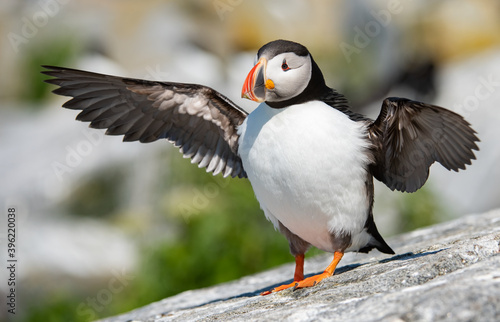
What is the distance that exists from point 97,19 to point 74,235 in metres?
9.41

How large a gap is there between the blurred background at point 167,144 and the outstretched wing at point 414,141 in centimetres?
493

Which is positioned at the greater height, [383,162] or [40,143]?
[40,143]

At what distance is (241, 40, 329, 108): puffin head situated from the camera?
4910mm

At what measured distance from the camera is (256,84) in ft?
16.1

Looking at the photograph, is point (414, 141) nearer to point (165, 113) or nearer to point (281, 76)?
point (281, 76)

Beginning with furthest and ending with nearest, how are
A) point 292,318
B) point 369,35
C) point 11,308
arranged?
point 369,35 < point 11,308 < point 292,318

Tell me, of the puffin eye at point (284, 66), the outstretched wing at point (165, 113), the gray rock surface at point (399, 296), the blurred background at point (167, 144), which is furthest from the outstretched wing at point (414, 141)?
the blurred background at point (167, 144)

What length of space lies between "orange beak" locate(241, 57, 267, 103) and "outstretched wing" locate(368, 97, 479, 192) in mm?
907

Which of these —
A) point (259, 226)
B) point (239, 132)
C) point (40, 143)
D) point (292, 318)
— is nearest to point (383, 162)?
point (239, 132)

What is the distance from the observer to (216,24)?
18906 millimetres

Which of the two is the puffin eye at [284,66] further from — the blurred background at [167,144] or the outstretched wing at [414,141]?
the blurred background at [167,144]

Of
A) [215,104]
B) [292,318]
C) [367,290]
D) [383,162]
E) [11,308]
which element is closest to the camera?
[292,318]

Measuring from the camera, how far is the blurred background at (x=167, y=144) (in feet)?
34.8

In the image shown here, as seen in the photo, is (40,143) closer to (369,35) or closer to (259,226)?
(259,226)
